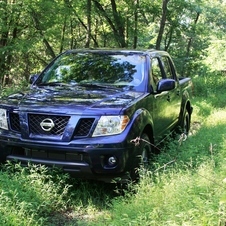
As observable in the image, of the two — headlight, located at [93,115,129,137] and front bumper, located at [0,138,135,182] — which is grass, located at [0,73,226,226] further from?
headlight, located at [93,115,129,137]

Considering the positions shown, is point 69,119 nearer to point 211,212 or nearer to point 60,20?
point 211,212

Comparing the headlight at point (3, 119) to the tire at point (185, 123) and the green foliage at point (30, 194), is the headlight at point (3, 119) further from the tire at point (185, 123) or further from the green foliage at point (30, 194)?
the tire at point (185, 123)

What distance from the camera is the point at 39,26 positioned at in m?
14.6

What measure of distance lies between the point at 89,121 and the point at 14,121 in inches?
37.8

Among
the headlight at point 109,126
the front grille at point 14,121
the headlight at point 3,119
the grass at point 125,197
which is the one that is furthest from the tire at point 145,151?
the headlight at point 3,119

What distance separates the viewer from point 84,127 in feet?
12.9

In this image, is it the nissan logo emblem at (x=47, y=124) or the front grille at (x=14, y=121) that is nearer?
the nissan logo emblem at (x=47, y=124)

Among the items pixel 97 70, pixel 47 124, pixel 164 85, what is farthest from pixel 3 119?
pixel 164 85

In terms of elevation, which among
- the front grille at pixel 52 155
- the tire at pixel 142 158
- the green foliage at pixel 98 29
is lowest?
the tire at pixel 142 158

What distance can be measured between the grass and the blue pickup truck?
20cm

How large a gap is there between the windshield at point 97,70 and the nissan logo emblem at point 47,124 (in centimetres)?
122

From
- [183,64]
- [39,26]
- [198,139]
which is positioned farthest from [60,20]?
[198,139]

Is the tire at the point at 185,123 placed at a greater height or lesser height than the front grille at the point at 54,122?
lesser

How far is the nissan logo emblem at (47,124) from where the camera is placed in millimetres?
3959
